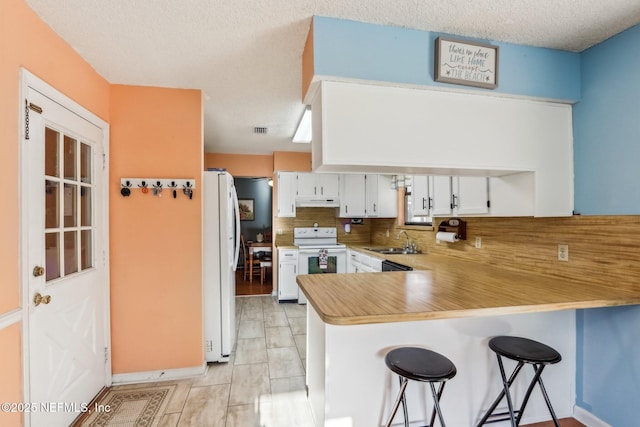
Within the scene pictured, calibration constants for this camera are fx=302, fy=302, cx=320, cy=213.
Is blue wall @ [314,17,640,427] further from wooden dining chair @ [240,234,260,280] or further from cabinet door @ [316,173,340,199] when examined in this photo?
wooden dining chair @ [240,234,260,280]

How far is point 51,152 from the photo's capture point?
1812 millimetres

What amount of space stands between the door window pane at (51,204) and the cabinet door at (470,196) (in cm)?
295

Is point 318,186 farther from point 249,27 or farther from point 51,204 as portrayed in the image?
point 51,204

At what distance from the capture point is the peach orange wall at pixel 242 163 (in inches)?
203

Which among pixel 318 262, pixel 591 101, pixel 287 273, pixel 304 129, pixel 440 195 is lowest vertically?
pixel 287 273

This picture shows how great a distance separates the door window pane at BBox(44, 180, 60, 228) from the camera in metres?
1.76

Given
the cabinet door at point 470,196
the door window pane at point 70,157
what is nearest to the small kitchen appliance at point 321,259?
the cabinet door at point 470,196

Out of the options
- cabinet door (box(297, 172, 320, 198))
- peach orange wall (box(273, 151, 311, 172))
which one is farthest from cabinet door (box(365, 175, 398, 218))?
peach orange wall (box(273, 151, 311, 172))

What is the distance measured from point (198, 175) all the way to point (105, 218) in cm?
78

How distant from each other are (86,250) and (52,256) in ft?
1.32

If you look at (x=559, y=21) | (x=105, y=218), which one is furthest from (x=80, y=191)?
(x=559, y=21)

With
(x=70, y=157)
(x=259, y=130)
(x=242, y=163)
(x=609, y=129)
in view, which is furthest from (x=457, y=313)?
(x=242, y=163)

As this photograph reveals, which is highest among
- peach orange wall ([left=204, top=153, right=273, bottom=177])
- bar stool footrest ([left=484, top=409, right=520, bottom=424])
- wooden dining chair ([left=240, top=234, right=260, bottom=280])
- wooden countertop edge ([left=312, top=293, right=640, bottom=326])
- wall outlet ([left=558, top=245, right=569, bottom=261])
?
peach orange wall ([left=204, top=153, right=273, bottom=177])

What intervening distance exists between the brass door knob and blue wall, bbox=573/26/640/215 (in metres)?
3.31
